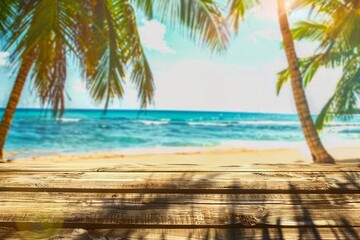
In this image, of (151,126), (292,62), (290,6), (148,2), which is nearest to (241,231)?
(148,2)

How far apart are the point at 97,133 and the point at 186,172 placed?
24693mm

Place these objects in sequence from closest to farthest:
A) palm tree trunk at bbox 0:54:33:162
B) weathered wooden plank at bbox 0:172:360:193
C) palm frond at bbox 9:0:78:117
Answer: weathered wooden plank at bbox 0:172:360:193 → palm frond at bbox 9:0:78:117 → palm tree trunk at bbox 0:54:33:162

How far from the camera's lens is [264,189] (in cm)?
142

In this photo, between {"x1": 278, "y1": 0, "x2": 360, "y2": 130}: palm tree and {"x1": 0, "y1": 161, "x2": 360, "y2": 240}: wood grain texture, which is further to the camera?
{"x1": 278, "y1": 0, "x2": 360, "y2": 130}: palm tree

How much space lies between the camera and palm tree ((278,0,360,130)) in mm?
6809

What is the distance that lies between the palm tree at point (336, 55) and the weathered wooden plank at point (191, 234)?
6331 mm

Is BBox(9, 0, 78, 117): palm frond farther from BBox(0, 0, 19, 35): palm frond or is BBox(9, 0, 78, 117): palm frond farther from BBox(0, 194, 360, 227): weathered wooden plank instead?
BBox(0, 194, 360, 227): weathered wooden plank

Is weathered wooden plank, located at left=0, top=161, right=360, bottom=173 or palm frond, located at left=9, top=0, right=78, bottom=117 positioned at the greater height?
palm frond, located at left=9, top=0, right=78, bottom=117

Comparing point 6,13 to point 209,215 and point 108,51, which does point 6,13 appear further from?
point 209,215

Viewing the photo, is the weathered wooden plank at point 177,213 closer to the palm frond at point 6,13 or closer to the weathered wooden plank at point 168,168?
the weathered wooden plank at point 168,168

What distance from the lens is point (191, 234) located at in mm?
1129

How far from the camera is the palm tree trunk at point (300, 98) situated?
6340 mm

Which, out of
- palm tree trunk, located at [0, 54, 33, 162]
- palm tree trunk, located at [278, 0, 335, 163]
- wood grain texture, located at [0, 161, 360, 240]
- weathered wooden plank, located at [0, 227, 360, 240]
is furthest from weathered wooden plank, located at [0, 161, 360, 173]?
palm tree trunk, located at [278, 0, 335, 163]

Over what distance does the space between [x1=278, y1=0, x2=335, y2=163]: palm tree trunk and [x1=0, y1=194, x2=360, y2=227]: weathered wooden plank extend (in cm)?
529
